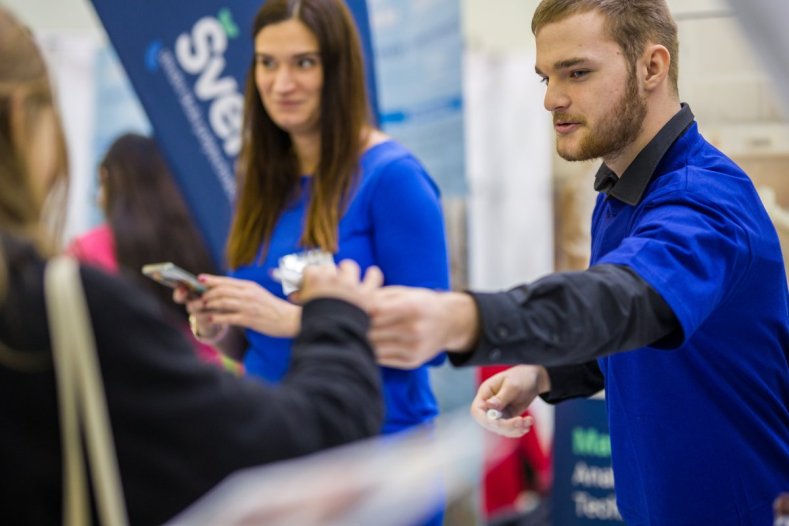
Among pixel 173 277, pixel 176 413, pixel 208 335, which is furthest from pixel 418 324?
pixel 208 335

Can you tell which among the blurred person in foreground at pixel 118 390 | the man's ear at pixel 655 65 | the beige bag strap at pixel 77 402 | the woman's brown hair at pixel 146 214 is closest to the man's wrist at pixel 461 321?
the blurred person in foreground at pixel 118 390

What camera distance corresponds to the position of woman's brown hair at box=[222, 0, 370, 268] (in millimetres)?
2420

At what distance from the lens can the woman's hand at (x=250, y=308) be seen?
216 cm

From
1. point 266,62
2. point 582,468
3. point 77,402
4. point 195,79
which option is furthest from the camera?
point 582,468

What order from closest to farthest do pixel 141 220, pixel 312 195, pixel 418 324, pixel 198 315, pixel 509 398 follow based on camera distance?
pixel 418 324
pixel 509 398
pixel 198 315
pixel 312 195
pixel 141 220

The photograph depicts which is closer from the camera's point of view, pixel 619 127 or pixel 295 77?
pixel 619 127

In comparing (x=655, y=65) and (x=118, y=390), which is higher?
(x=655, y=65)

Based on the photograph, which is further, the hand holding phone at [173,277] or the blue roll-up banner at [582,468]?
the blue roll-up banner at [582,468]

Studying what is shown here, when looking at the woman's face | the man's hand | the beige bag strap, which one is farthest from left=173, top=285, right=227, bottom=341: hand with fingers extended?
the beige bag strap

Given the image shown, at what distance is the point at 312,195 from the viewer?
247 centimetres

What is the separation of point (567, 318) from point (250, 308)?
932mm

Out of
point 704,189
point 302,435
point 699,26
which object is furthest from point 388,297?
point 699,26

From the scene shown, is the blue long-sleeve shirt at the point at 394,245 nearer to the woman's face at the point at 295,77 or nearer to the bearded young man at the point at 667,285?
the woman's face at the point at 295,77

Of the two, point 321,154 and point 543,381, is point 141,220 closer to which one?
point 321,154
